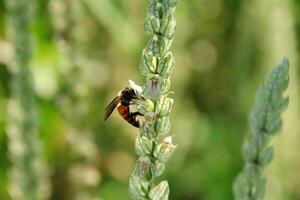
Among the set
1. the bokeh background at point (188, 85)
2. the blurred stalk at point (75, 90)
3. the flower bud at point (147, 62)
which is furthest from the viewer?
the bokeh background at point (188, 85)

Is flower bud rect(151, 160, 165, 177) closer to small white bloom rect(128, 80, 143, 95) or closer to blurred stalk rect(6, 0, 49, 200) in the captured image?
small white bloom rect(128, 80, 143, 95)

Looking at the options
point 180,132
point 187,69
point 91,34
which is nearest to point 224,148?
point 180,132

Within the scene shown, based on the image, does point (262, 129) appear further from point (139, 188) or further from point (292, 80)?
point (292, 80)

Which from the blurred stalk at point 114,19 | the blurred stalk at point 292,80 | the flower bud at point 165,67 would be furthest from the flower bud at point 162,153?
the blurred stalk at point 114,19

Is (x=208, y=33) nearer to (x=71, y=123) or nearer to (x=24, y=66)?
(x=71, y=123)

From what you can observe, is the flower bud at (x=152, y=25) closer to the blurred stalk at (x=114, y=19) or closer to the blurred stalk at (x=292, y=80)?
the blurred stalk at (x=292, y=80)

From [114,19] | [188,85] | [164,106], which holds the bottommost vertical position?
[164,106]

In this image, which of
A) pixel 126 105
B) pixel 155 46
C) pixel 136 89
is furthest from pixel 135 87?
pixel 155 46
